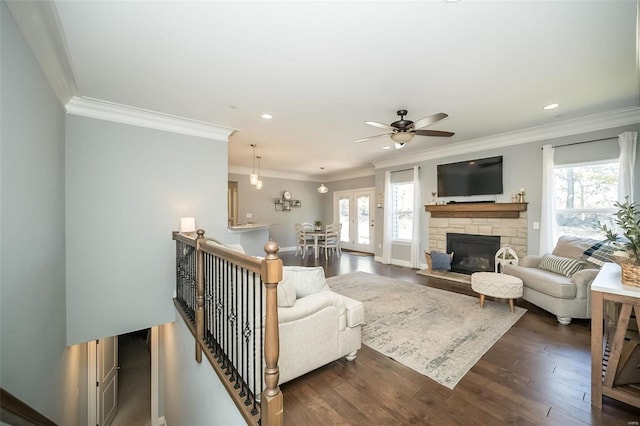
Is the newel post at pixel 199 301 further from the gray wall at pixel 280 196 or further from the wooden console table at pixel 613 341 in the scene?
the gray wall at pixel 280 196

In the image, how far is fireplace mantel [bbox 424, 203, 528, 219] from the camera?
4621 millimetres

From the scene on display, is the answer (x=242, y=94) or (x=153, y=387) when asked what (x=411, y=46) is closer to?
(x=242, y=94)

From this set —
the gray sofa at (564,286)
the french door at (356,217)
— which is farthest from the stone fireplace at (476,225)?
the french door at (356,217)

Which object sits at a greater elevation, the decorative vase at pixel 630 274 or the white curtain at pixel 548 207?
the white curtain at pixel 548 207

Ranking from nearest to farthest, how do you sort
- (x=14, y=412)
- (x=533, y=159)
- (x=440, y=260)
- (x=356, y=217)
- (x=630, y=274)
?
(x=14, y=412) < (x=630, y=274) < (x=533, y=159) < (x=440, y=260) < (x=356, y=217)

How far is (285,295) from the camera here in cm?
200

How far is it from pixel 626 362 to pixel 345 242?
7.53m

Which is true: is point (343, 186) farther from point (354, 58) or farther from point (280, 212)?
point (354, 58)

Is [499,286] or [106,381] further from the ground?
[499,286]

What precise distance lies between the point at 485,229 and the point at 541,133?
6.24 ft

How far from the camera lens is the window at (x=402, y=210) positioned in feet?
21.3

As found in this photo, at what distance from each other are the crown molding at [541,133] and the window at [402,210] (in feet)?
2.67

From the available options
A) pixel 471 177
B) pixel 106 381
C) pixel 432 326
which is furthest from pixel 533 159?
pixel 106 381

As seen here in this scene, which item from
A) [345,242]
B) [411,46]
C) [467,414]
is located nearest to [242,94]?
[411,46]
